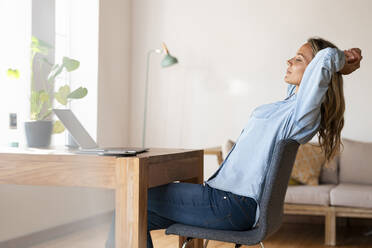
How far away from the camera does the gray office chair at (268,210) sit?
1.88 metres

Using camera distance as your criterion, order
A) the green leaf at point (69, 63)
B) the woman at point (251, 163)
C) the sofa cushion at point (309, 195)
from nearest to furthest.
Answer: the woman at point (251, 163)
the green leaf at point (69, 63)
the sofa cushion at point (309, 195)

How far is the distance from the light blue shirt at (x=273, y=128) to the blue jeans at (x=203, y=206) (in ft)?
0.12

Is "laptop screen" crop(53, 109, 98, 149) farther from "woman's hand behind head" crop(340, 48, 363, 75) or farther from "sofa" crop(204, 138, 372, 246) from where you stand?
"sofa" crop(204, 138, 372, 246)

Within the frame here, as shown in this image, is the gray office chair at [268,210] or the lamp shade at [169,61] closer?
the gray office chair at [268,210]

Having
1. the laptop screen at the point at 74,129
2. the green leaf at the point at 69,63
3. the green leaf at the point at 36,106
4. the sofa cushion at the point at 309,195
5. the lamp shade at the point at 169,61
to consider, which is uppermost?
the lamp shade at the point at 169,61

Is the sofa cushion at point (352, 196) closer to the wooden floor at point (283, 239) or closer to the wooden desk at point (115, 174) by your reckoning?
the wooden floor at point (283, 239)

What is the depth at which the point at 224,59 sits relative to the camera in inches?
196

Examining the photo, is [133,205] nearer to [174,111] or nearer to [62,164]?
[62,164]

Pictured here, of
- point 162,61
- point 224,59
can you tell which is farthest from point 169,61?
point 224,59

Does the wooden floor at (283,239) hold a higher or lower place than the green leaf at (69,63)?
lower

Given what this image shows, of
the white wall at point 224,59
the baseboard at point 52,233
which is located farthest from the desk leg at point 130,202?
the white wall at point 224,59

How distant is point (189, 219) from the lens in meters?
2.01

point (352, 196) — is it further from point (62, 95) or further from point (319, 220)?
point (62, 95)

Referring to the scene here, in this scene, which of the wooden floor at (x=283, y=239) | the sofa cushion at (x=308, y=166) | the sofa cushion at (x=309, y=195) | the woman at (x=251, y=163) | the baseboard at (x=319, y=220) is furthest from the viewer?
the baseboard at (x=319, y=220)
